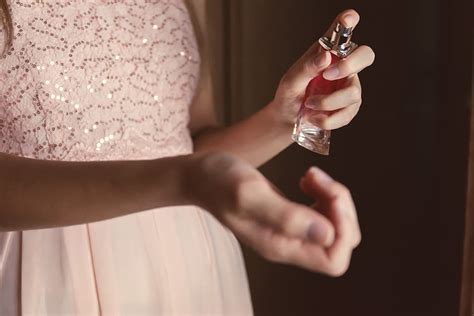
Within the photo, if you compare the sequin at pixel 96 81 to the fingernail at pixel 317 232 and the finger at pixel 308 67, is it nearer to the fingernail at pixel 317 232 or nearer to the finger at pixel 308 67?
the finger at pixel 308 67

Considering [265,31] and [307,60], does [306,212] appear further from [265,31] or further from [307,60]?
[265,31]

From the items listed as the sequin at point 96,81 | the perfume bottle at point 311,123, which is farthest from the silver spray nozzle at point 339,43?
the sequin at point 96,81

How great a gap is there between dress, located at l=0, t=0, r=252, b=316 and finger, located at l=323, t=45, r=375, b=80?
0.73 ft

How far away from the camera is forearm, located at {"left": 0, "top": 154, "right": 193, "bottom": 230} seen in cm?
41

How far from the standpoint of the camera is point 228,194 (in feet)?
1.16

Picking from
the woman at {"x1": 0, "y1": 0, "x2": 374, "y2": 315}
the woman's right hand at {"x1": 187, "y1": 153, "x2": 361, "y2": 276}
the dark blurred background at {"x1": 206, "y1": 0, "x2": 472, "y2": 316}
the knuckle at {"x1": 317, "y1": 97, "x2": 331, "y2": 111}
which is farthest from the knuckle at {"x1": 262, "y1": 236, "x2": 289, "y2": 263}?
the dark blurred background at {"x1": 206, "y1": 0, "x2": 472, "y2": 316}

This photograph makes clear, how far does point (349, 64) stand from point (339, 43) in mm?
22

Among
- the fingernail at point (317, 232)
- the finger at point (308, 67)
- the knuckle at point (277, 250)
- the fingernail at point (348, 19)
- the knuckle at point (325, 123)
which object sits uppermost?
the fingernail at point (348, 19)

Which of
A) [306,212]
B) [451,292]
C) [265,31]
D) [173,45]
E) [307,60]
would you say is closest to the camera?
[306,212]

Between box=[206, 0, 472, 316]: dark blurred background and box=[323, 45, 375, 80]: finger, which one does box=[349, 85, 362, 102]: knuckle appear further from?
box=[206, 0, 472, 316]: dark blurred background

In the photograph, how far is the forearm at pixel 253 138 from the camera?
720mm

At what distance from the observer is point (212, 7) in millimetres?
1109

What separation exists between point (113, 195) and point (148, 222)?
0.26m

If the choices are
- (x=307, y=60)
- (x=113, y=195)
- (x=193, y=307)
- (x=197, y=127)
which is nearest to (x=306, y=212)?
(x=113, y=195)
